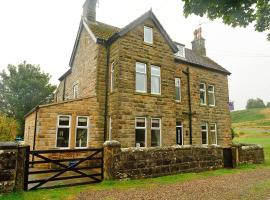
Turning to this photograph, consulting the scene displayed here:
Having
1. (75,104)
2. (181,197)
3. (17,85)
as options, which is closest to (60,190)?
(181,197)

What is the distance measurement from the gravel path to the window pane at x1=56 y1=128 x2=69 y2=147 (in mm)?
6104

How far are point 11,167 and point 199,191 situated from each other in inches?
258

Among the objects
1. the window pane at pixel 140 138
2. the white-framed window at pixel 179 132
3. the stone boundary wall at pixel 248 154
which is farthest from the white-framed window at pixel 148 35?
the stone boundary wall at pixel 248 154

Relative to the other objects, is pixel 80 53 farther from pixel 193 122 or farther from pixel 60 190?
pixel 60 190

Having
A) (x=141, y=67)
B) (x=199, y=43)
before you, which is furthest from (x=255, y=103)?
(x=141, y=67)

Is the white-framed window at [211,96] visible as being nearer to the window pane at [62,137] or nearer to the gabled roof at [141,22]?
the gabled roof at [141,22]

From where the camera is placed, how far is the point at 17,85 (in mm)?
36406

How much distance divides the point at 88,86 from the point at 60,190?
29.6 feet

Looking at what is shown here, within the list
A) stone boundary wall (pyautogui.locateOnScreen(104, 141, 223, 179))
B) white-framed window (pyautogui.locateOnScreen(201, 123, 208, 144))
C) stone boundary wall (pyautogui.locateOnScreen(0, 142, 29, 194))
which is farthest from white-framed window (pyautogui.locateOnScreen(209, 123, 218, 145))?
stone boundary wall (pyautogui.locateOnScreen(0, 142, 29, 194))

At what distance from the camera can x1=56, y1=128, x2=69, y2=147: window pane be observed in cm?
1270

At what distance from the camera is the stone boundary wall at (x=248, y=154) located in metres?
13.5

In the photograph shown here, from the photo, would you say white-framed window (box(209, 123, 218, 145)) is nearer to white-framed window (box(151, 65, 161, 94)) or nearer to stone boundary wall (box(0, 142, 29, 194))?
white-framed window (box(151, 65, 161, 94))

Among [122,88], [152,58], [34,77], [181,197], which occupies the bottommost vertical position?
[181,197]

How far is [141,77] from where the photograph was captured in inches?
566
